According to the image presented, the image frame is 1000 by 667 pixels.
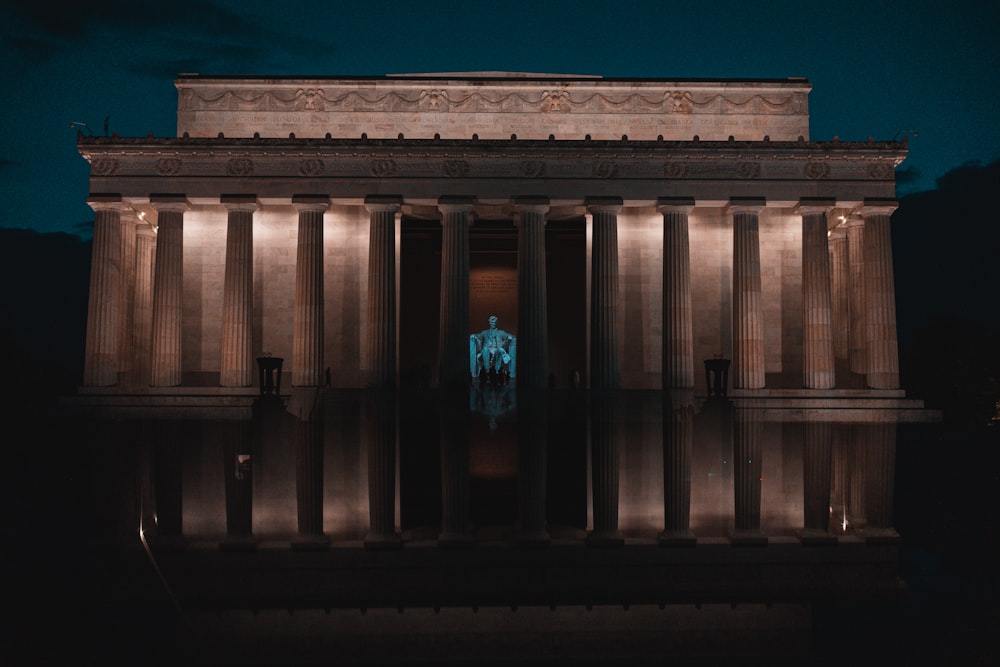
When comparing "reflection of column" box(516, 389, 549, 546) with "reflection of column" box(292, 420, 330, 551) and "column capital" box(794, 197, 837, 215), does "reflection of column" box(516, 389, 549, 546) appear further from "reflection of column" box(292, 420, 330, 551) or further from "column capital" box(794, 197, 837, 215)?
"column capital" box(794, 197, 837, 215)

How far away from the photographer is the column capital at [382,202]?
1885 inches

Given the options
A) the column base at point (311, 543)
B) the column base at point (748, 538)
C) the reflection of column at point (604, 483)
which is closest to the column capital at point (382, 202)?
the reflection of column at point (604, 483)

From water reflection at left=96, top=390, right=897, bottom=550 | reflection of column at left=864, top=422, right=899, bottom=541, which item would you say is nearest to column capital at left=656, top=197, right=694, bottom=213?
water reflection at left=96, top=390, right=897, bottom=550

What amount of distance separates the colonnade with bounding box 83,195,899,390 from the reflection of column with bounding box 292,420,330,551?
1009 inches

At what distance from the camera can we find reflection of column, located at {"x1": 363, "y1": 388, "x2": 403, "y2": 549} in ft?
34.1

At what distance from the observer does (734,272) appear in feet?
161

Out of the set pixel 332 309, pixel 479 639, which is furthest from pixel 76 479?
pixel 332 309

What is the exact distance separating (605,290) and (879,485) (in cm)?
3421

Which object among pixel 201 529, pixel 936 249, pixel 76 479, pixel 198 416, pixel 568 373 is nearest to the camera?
pixel 201 529

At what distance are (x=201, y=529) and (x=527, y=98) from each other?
45.3 metres

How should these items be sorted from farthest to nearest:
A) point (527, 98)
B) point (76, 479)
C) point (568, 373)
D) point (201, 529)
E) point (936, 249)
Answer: point (936, 249), point (568, 373), point (527, 98), point (76, 479), point (201, 529)

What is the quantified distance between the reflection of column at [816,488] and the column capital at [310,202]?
107ft

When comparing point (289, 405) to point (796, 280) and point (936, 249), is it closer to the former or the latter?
point (796, 280)

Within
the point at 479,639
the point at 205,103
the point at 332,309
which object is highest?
the point at 205,103
